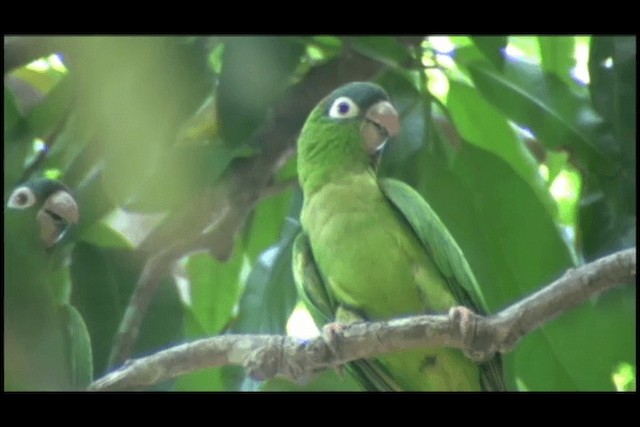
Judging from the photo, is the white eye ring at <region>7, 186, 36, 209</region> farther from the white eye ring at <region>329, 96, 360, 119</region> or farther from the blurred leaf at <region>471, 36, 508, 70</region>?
the blurred leaf at <region>471, 36, 508, 70</region>

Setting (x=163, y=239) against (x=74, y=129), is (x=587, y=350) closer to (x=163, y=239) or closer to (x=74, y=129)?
(x=163, y=239)

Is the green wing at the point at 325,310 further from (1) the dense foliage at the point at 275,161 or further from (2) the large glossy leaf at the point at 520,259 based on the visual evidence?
(2) the large glossy leaf at the point at 520,259

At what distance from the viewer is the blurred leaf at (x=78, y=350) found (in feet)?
4.17

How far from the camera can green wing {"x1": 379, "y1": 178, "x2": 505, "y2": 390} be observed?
123 centimetres

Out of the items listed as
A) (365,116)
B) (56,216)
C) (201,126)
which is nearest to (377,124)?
(365,116)

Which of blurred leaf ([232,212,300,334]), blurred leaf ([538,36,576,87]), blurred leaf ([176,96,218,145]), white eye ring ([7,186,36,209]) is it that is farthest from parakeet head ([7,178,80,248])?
blurred leaf ([538,36,576,87])

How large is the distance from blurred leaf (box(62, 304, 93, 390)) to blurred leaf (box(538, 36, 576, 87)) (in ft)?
2.88

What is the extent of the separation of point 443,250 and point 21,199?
0.67 meters

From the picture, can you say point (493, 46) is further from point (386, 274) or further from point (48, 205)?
point (48, 205)

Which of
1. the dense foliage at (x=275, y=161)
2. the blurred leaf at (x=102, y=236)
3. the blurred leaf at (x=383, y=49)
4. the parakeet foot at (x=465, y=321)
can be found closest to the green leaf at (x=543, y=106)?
the dense foliage at (x=275, y=161)

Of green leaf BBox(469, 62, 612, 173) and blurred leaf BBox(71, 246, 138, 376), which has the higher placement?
green leaf BBox(469, 62, 612, 173)

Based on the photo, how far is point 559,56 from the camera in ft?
4.68

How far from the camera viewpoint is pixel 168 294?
4.50 ft
